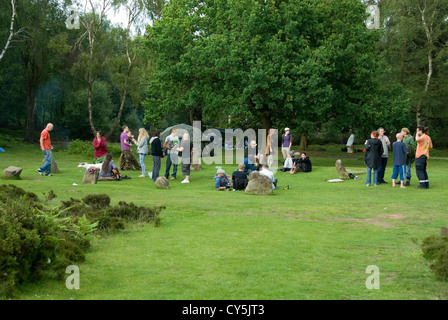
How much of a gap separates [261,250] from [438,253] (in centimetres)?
301

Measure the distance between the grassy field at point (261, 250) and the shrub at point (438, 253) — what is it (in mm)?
194

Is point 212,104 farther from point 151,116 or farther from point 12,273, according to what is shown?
point 12,273

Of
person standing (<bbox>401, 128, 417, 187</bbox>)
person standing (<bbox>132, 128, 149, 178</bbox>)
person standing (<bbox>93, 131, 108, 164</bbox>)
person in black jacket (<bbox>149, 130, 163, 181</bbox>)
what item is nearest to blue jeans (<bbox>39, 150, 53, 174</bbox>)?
person standing (<bbox>93, 131, 108, 164</bbox>)

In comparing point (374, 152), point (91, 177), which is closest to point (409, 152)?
point (374, 152)

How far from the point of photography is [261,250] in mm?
9945

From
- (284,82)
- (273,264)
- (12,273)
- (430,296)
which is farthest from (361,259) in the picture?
(284,82)

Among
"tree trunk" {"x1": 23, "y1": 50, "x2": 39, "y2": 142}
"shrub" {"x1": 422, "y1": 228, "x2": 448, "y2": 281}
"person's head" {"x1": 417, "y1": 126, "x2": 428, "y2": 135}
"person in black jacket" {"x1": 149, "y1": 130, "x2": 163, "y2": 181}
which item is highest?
"tree trunk" {"x1": 23, "y1": 50, "x2": 39, "y2": 142}

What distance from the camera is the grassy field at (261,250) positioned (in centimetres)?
744

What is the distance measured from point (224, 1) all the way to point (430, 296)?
3525 cm

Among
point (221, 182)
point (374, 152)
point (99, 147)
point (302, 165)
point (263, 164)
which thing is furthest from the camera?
point (302, 165)

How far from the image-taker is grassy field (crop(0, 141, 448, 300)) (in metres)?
7.44

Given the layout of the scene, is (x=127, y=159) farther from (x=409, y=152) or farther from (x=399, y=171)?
(x=409, y=152)

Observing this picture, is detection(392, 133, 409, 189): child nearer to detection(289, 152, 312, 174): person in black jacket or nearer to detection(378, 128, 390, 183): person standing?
detection(378, 128, 390, 183): person standing

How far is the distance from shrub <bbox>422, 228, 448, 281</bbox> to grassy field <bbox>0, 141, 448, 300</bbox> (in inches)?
7.6
